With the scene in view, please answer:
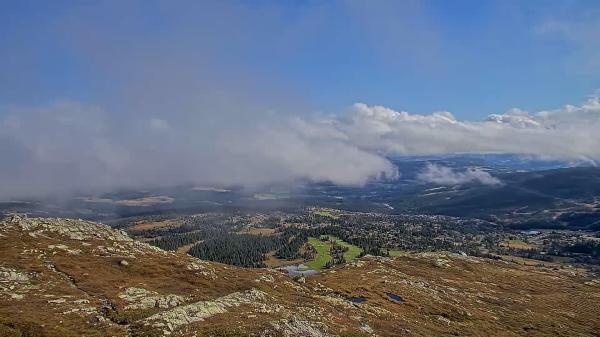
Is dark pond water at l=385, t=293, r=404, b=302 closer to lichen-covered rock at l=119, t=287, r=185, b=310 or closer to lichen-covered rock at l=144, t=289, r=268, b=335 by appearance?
lichen-covered rock at l=144, t=289, r=268, b=335

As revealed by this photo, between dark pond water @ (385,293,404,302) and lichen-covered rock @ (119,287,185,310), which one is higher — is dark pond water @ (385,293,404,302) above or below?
below

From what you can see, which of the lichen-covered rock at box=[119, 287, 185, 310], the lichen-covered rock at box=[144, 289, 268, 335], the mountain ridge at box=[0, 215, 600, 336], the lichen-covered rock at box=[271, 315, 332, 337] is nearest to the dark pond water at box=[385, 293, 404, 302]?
the mountain ridge at box=[0, 215, 600, 336]

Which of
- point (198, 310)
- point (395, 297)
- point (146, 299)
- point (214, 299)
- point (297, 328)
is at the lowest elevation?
point (395, 297)

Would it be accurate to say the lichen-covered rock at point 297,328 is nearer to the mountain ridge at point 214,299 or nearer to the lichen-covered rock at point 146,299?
the mountain ridge at point 214,299

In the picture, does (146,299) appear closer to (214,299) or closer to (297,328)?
(214,299)

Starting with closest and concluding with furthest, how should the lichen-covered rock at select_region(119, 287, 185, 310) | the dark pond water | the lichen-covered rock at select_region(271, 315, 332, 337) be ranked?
the lichen-covered rock at select_region(271, 315, 332, 337), the lichen-covered rock at select_region(119, 287, 185, 310), the dark pond water

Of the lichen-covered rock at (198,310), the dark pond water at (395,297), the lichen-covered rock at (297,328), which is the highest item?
the lichen-covered rock at (198,310)

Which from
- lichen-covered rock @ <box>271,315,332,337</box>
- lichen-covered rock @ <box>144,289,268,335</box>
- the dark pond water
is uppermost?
lichen-covered rock @ <box>144,289,268,335</box>

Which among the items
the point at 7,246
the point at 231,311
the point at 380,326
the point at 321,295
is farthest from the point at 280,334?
the point at 7,246

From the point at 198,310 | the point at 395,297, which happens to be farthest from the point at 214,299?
the point at 395,297

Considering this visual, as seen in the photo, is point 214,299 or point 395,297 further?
point 395,297

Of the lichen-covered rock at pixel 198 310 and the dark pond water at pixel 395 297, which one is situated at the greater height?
the lichen-covered rock at pixel 198 310

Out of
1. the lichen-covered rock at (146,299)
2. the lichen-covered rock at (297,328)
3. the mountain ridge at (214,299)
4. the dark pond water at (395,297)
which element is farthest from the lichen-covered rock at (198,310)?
the dark pond water at (395,297)
